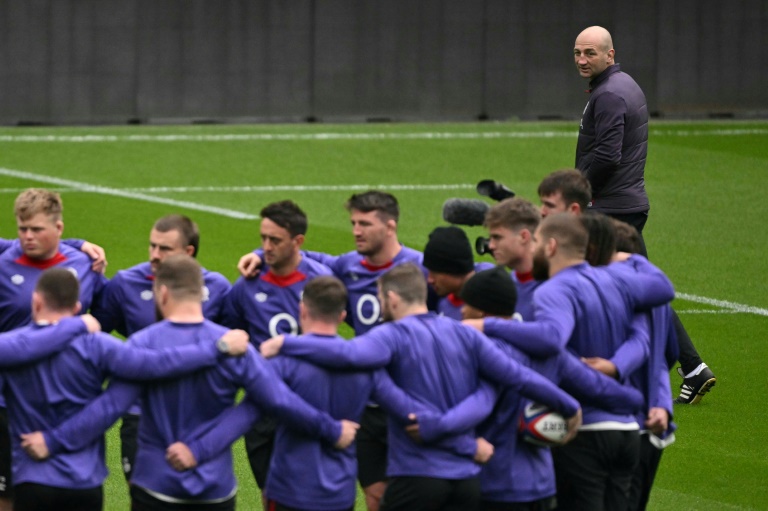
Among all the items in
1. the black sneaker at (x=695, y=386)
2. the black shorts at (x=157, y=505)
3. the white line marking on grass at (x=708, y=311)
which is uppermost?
the black shorts at (x=157, y=505)

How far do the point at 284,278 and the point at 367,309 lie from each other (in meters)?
0.51

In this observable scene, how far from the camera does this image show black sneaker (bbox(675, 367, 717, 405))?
10328 millimetres

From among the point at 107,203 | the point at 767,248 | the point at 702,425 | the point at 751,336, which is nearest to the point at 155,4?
the point at 107,203

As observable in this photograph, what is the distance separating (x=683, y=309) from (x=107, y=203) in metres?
8.62

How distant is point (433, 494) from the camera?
6184 mm

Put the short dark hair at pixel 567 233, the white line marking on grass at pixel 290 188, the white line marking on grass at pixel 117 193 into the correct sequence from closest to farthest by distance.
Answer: the short dark hair at pixel 567 233 → the white line marking on grass at pixel 117 193 → the white line marking on grass at pixel 290 188

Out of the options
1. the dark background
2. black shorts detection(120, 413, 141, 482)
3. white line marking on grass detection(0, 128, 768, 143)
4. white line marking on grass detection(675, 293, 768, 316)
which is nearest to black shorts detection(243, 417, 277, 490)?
black shorts detection(120, 413, 141, 482)

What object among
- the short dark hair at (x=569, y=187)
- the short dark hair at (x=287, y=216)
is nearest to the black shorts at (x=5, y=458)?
the short dark hair at (x=287, y=216)

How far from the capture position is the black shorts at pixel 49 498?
6066mm

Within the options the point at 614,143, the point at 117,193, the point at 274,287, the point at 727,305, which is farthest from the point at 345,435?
the point at 117,193

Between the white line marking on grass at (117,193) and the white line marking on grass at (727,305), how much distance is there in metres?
6.36

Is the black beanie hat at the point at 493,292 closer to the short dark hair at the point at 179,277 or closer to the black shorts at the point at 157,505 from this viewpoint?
the short dark hair at the point at 179,277

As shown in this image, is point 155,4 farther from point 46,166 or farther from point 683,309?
point 683,309

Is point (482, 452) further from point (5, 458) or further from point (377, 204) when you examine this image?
point (5, 458)
